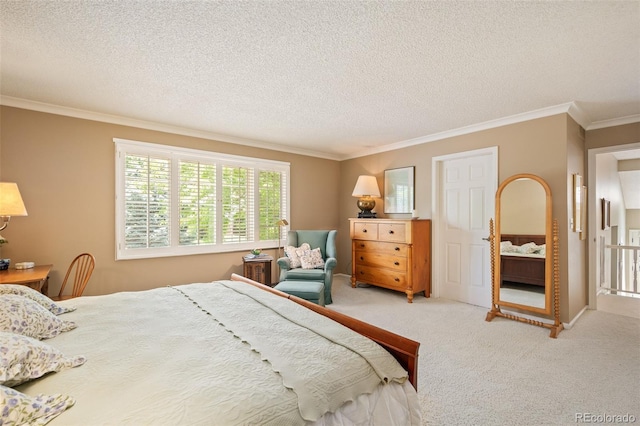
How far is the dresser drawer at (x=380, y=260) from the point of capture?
14.6 feet

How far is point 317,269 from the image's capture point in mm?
4340

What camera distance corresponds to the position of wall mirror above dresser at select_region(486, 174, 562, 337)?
3318 mm

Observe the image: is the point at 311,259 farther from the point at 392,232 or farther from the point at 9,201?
the point at 9,201

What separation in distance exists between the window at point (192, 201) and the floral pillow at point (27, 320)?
2.33 metres

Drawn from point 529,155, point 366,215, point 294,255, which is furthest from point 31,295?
point 529,155

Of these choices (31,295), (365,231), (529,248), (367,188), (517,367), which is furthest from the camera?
(367,188)

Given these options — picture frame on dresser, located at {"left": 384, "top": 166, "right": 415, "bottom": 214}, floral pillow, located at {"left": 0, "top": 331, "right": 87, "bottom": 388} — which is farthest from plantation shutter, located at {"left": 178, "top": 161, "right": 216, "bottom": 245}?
floral pillow, located at {"left": 0, "top": 331, "right": 87, "bottom": 388}

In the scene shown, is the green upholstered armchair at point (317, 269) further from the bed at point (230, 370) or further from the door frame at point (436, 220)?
the bed at point (230, 370)

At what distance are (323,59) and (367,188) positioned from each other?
3.04 metres

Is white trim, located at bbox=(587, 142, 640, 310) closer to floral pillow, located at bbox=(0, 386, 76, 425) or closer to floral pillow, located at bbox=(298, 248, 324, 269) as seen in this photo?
floral pillow, located at bbox=(298, 248, 324, 269)

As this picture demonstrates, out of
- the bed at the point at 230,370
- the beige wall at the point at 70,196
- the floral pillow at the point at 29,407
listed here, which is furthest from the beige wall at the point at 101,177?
the floral pillow at the point at 29,407

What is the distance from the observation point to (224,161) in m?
4.62

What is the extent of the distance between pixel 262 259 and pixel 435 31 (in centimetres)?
349
